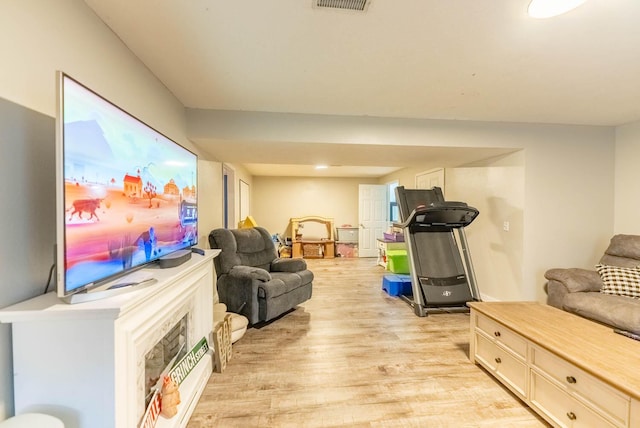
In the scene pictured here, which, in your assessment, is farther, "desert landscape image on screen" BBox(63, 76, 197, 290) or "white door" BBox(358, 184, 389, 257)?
"white door" BBox(358, 184, 389, 257)

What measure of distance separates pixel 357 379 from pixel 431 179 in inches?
159

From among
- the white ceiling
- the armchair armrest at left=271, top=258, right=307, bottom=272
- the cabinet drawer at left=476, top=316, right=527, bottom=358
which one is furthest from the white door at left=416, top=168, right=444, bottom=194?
the cabinet drawer at left=476, top=316, right=527, bottom=358

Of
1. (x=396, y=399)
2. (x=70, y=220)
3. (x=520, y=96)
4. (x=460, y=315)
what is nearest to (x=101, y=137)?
(x=70, y=220)

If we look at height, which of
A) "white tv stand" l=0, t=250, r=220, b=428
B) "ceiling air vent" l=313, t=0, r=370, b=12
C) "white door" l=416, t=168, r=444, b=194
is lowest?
"white tv stand" l=0, t=250, r=220, b=428

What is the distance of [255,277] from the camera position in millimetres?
2787

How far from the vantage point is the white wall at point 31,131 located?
0.95 metres

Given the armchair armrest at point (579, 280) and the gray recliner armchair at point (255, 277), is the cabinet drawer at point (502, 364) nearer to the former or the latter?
the armchair armrest at point (579, 280)

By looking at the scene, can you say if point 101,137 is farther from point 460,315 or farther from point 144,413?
point 460,315

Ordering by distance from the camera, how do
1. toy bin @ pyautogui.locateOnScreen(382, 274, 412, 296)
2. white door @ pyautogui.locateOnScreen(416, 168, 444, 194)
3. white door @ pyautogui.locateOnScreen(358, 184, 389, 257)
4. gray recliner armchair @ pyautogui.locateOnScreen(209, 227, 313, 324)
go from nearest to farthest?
gray recliner armchair @ pyautogui.locateOnScreen(209, 227, 313, 324)
toy bin @ pyautogui.locateOnScreen(382, 274, 412, 296)
white door @ pyautogui.locateOnScreen(416, 168, 444, 194)
white door @ pyautogui.locateOnScreen(358, 184, 389, 257)

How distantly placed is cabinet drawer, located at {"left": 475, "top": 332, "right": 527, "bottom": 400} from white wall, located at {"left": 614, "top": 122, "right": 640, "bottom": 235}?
2600mm

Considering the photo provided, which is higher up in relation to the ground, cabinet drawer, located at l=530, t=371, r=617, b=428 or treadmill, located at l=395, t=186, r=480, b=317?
treadmill, located at l=395, t=186, r=480, b=317

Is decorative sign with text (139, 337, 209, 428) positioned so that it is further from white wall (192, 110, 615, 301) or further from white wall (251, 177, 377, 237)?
white wall (251, 177, 377, 237)

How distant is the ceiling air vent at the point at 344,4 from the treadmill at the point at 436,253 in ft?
7.27

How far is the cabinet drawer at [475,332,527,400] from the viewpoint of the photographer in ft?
5.71
